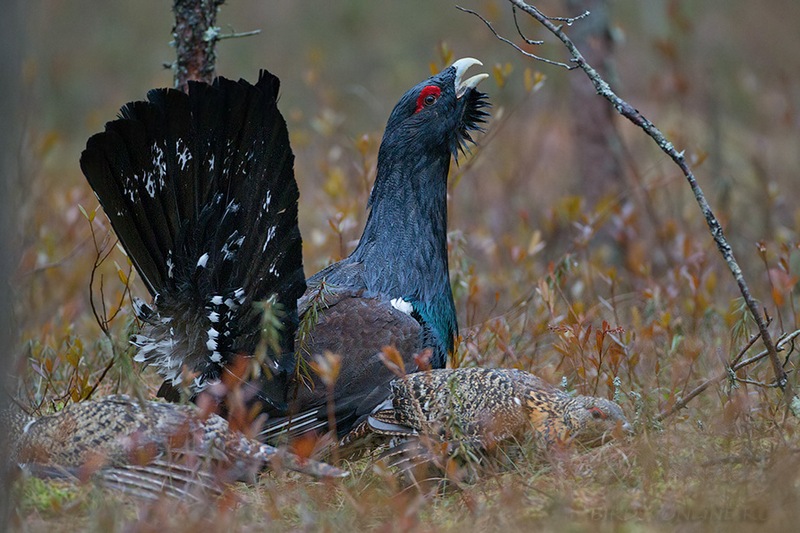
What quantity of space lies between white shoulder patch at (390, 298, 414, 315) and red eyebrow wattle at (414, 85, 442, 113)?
1048 mm

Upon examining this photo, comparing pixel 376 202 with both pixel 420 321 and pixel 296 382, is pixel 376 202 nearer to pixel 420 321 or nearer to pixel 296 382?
pixel 420 321

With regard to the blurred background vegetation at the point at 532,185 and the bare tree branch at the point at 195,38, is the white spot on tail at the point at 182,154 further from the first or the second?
the bare tree branch at the point at 195,38

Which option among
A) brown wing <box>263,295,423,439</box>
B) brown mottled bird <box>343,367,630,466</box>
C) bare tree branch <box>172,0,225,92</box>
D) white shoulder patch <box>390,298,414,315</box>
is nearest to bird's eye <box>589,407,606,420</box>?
brown mottled bird <box>343,367,630,466</box>

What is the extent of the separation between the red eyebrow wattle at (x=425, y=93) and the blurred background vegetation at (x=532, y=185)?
717mm

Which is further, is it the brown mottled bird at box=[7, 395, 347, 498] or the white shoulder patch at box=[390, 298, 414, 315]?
the white shoulder patch at box=[390, 298, 414, 315]

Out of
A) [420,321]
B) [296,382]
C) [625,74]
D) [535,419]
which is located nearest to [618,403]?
[535,419]

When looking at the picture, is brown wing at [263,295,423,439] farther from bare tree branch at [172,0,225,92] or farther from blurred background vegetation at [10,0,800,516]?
bare tree branch at [172,0,225,92]

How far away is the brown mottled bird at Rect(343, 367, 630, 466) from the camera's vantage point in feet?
12.5

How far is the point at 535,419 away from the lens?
3910 millimetres

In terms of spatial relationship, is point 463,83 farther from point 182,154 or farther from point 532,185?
point 532,185

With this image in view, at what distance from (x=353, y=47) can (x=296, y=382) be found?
44.1 ft

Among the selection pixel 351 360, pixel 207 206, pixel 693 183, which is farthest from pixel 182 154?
pixel 693 183

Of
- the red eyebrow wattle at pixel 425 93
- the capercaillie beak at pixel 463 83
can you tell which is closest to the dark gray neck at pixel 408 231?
the red eyebrow wattle at pixel 425 93

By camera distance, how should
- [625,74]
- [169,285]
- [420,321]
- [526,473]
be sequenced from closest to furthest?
[526,473]
[169,285]
[420,321]
[625,74]
